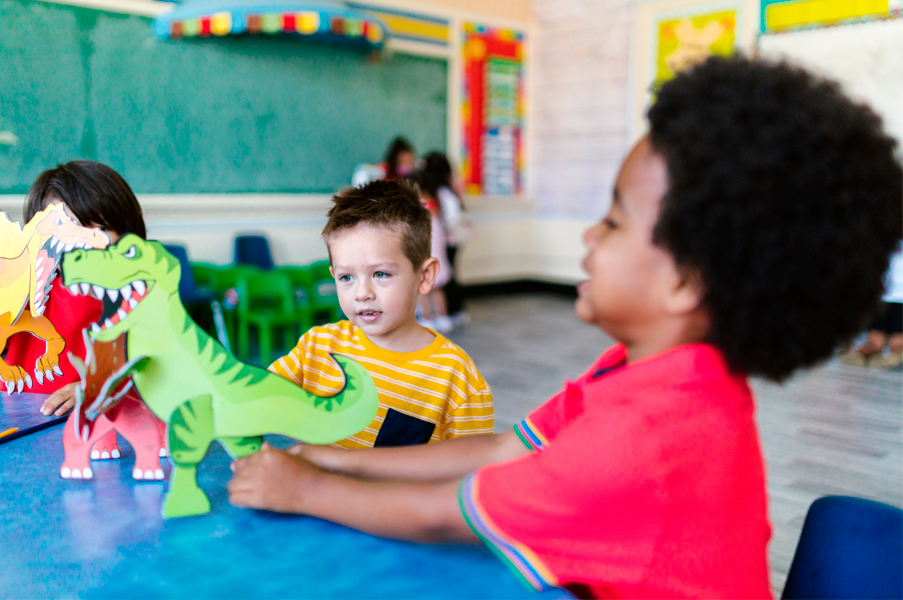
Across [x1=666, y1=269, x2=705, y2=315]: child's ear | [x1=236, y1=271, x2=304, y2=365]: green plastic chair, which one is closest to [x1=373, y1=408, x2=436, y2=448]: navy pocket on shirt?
[x1=666, y1=269, x2=705, y2=315]: child's ear

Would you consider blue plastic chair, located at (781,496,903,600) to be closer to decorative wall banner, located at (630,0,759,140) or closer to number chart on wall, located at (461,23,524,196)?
decorative wall banner, located at (630,0,759,140)

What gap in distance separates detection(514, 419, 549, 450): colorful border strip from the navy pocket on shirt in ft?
1.04

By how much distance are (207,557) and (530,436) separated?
0.36m

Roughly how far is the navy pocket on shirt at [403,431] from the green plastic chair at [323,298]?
2.84 m

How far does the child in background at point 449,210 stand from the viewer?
16.3 ft

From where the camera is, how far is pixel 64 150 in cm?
409

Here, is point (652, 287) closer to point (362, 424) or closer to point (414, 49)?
point (362, 424)

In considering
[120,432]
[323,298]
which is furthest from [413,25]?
[120,432]

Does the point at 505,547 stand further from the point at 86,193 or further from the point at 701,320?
the point at 86,193

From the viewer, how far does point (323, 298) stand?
417cm

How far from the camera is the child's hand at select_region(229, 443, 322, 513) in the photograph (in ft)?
2.46

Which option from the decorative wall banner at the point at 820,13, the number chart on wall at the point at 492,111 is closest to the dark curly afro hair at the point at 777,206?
the decorative wall banner at the point at 820,13

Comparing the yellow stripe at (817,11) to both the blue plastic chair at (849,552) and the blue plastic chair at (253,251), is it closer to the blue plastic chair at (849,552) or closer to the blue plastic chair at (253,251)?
the blue plastic chair at (253,251)

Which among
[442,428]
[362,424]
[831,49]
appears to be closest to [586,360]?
[831,49]
